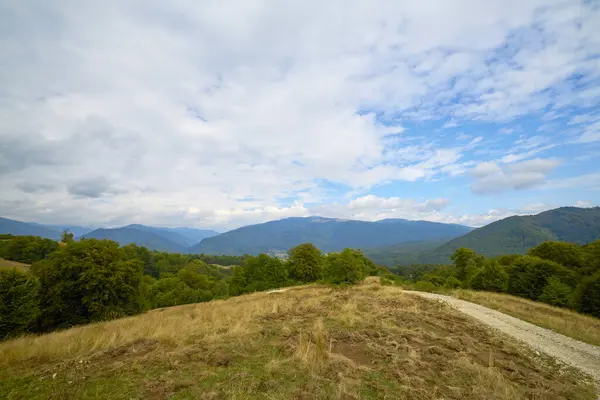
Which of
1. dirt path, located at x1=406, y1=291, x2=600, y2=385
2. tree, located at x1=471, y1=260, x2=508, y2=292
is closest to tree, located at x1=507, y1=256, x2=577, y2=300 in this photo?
tree, located at x1=471, y1=260, x2=508, y2=292

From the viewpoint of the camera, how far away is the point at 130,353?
25.1ft

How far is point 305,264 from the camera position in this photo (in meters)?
49.0

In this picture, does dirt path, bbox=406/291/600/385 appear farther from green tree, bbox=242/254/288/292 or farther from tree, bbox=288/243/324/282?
green tree, bbox=242/254/288/292

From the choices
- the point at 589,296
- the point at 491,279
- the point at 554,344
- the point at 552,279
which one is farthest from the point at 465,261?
the point at 554,344

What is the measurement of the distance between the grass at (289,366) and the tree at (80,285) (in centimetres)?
1786

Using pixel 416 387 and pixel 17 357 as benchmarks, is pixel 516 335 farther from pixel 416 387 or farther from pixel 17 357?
pixel 17 357

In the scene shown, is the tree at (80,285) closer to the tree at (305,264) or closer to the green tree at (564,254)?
the tree at (305,264)

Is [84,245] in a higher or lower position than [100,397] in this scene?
higher

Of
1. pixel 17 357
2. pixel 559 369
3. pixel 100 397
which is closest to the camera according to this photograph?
pixel 100 397

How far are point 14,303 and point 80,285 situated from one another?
671 centimetres

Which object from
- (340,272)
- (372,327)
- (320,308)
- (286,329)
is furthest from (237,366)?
(340,272)

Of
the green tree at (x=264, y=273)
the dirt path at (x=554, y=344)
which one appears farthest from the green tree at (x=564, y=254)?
the green tree at (x=264, y=273)

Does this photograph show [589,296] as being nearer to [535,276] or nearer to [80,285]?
[535,276]

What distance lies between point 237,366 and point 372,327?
6115 millimetres
